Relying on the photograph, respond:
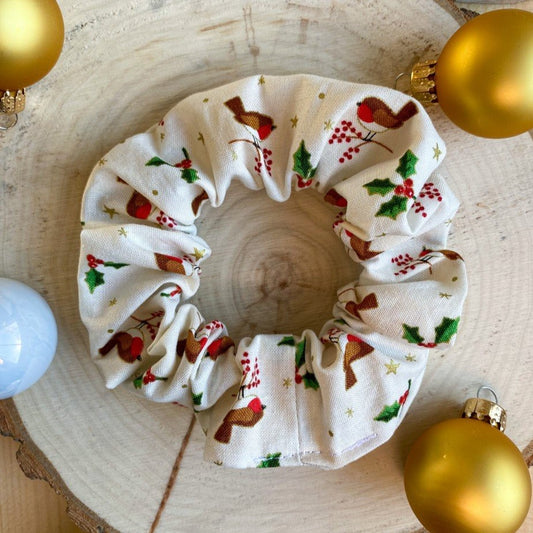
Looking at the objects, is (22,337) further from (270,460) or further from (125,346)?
(270,460)

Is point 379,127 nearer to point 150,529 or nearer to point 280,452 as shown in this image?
point 280,452

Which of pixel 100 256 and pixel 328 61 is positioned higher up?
pixel 328 61

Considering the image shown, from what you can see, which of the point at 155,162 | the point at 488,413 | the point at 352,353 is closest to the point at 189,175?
the point at 155,162

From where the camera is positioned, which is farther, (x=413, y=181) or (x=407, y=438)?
(x=407, y=438)

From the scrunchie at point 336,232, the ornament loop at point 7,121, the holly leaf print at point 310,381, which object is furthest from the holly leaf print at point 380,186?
the ornament loop at point 7,121

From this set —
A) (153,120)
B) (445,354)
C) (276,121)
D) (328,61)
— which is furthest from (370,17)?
(445,354)

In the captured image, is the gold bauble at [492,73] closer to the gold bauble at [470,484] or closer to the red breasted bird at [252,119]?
the red breasted bird at [252,119]

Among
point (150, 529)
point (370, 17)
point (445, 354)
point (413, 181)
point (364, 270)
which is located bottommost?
point (150, 529)
